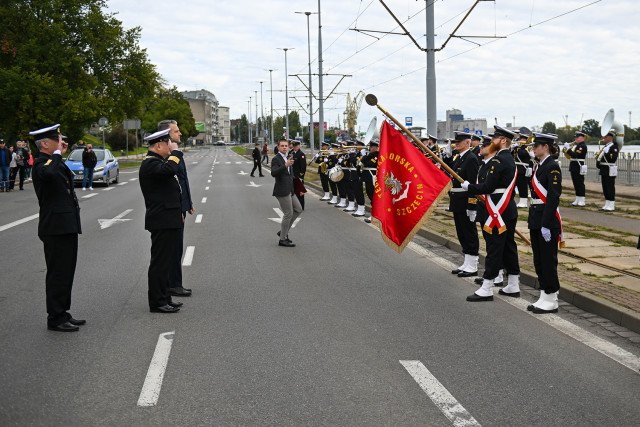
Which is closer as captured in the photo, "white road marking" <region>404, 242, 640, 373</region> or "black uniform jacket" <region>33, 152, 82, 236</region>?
"white road marking" <region>404, 242, 640, 373</region>

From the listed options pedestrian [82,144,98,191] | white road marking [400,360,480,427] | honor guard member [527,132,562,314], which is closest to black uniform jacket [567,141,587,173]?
honor guard member [527,132,562,314]

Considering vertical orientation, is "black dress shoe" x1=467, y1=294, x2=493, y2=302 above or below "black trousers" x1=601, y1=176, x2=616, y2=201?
below

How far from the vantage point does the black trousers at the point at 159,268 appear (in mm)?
6871

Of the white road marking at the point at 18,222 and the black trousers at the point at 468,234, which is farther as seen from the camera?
the white road marking at the point at 18,222

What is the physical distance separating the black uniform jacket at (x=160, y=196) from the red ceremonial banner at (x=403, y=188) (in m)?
2.53

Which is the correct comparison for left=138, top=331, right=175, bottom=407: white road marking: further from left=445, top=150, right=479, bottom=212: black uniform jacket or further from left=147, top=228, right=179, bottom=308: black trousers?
left=445, top=150, right=479, bottom=212: black uniform jacket

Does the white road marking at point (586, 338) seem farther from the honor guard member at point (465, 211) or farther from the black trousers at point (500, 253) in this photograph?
the honor guard member at point (465, 211)

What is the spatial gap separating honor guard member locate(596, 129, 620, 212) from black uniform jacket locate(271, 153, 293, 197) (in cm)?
883

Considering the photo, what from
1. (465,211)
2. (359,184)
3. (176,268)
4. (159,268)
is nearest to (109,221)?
(359,184)

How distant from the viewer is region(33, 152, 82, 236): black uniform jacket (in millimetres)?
6188

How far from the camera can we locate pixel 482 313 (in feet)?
22.5

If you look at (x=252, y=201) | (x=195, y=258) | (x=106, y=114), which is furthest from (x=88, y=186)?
(x=195, y=258)

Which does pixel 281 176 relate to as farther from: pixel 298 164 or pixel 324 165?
pixel 324 165

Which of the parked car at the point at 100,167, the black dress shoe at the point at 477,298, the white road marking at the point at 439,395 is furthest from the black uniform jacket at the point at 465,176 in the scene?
the parked car at the point at 100,167
